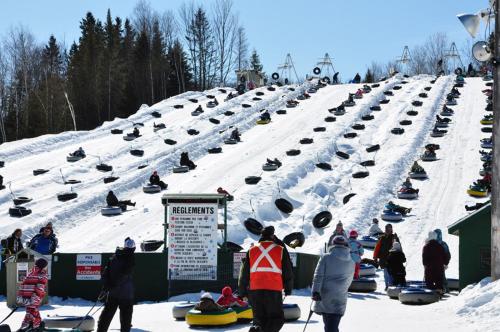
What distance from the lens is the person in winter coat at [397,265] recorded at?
53.3ft

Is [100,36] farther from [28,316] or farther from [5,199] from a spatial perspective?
[28,316]

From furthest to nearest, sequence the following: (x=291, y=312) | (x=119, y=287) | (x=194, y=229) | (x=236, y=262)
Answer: (x=236, y=262) → (x=194, y=229) → (x=291, y=312) → (x=119, y=287)

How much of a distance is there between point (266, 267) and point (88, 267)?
946 centimetres

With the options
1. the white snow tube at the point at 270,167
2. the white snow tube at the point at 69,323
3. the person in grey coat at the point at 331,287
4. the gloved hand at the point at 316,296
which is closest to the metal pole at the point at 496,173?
the person in grey coat at the point at 331,287

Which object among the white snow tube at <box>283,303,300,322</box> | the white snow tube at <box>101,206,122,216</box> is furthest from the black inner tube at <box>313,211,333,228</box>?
the white snow tube at <box>283,303,300,322</box>

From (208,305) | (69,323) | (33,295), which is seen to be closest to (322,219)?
(208,305)

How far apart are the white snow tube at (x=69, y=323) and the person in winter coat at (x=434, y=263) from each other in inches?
270

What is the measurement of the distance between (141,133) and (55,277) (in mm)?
28924

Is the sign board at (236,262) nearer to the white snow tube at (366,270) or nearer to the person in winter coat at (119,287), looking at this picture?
the white snow tube at (366,270)

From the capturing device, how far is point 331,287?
28.9ft

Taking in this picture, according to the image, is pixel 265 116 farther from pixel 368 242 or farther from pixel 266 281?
pixel 266 281

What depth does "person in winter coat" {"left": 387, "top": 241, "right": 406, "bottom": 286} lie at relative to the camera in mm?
16234

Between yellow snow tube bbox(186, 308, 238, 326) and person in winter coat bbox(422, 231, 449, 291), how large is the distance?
4.81 metres

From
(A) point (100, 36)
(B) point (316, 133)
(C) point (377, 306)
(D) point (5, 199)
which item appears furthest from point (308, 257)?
(A) point (100, 36)
